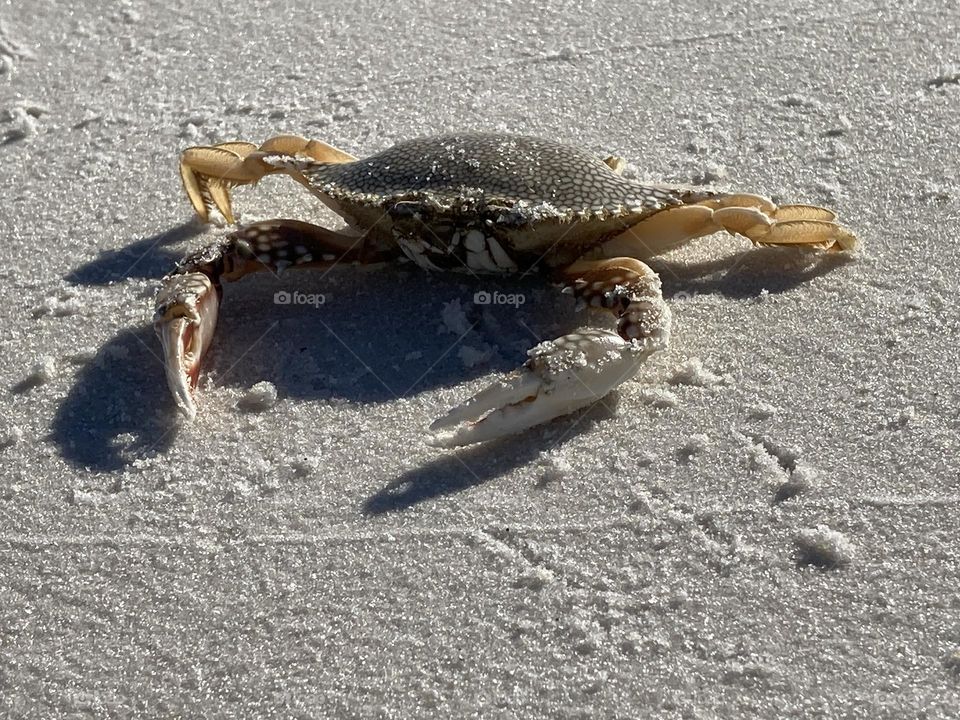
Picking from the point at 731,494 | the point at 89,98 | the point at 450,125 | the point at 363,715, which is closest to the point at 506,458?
the point at 731,494

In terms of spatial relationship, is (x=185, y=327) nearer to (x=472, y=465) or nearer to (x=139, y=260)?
(x=139, y=260)

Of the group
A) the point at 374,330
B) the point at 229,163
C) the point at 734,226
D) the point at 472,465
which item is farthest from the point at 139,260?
the point at 734,226

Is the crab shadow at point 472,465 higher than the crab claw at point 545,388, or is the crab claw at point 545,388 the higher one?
the crab claw at point 545,388

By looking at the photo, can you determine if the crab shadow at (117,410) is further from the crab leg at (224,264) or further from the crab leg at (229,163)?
the crab leg at (229,163)

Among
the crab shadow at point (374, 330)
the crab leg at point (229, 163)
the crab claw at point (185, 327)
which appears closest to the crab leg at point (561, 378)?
the crab shadow at point (374, 330)

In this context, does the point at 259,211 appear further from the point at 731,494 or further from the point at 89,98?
the point at 731,494
